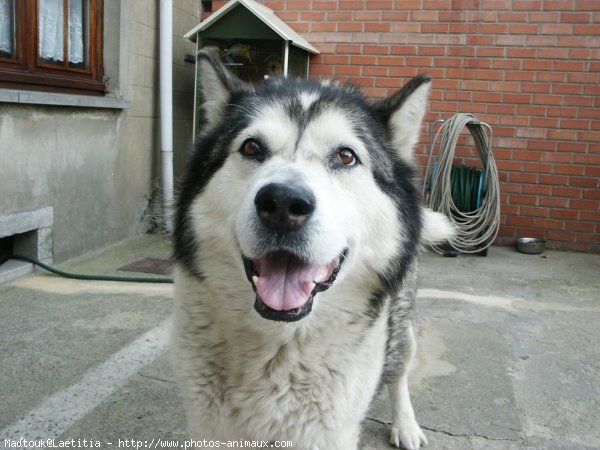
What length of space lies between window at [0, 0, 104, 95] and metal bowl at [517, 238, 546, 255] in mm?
4903

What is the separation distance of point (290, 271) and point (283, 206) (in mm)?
281

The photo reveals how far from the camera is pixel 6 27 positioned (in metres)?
4.41

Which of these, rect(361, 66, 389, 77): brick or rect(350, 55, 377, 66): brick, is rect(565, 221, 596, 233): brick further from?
rect(350, 55, 377, 66): brick

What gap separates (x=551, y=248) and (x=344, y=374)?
17.7ft

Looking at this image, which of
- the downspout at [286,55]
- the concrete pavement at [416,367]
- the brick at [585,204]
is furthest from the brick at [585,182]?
the downspout at [286,55]

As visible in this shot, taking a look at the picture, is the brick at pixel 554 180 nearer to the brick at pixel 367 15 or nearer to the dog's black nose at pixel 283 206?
the brick at pixel 367 15

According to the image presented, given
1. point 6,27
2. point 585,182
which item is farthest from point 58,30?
point 585,182

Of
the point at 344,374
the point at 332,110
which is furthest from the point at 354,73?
the point at 344,374

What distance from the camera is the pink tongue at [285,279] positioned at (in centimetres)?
185

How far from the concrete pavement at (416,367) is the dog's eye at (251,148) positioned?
139cm

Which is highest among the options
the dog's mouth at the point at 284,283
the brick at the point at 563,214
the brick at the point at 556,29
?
the brick at the point at 556,29

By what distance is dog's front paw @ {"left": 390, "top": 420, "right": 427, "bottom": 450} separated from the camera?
2557 millimetres

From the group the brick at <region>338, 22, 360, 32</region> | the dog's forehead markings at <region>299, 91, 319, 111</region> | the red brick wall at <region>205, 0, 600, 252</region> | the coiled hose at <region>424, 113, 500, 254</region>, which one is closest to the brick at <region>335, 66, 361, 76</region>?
the red brick wall at <region>205, 0, 600, 252</region>

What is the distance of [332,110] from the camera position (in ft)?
7.06
